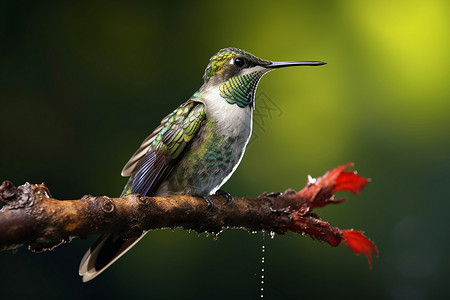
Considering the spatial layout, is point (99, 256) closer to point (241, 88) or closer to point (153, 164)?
point (153, 164)

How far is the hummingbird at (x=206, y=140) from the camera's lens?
2.30m

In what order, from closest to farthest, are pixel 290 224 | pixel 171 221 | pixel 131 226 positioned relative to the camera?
pixel 131 226, pixel 171 221, pixel 290 224

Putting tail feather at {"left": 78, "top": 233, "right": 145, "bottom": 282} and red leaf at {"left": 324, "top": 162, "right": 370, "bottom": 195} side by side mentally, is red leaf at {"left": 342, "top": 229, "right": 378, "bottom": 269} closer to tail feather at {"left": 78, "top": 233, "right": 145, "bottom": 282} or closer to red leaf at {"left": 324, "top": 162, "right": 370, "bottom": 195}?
red leaf at {"left": 324, "top": 162, "right": 370, "bottom": 195}

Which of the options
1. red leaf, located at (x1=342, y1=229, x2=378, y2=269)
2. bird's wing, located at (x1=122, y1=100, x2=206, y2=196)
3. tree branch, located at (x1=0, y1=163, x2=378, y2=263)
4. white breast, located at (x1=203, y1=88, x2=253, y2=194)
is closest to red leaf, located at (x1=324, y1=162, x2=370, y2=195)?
tree branch, located at (x1=0, y1=163, x2=378, y2=263)

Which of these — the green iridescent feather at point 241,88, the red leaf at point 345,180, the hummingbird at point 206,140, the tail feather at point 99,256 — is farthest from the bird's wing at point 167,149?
the red leaf at point 345,180

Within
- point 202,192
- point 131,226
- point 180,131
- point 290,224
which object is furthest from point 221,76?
point 131,226

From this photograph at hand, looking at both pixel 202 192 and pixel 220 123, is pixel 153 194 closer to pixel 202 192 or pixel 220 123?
pixel 202 192

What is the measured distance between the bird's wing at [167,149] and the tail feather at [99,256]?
240mm

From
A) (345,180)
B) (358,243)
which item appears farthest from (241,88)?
(358,243)

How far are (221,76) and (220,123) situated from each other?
0.27 meters

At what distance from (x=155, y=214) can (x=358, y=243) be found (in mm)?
→ 855

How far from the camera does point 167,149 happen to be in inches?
93.0

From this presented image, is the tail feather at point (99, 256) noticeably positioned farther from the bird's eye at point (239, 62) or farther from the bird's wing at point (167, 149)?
the bird's eye at point (239, 62)

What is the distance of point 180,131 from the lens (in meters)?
2.37
